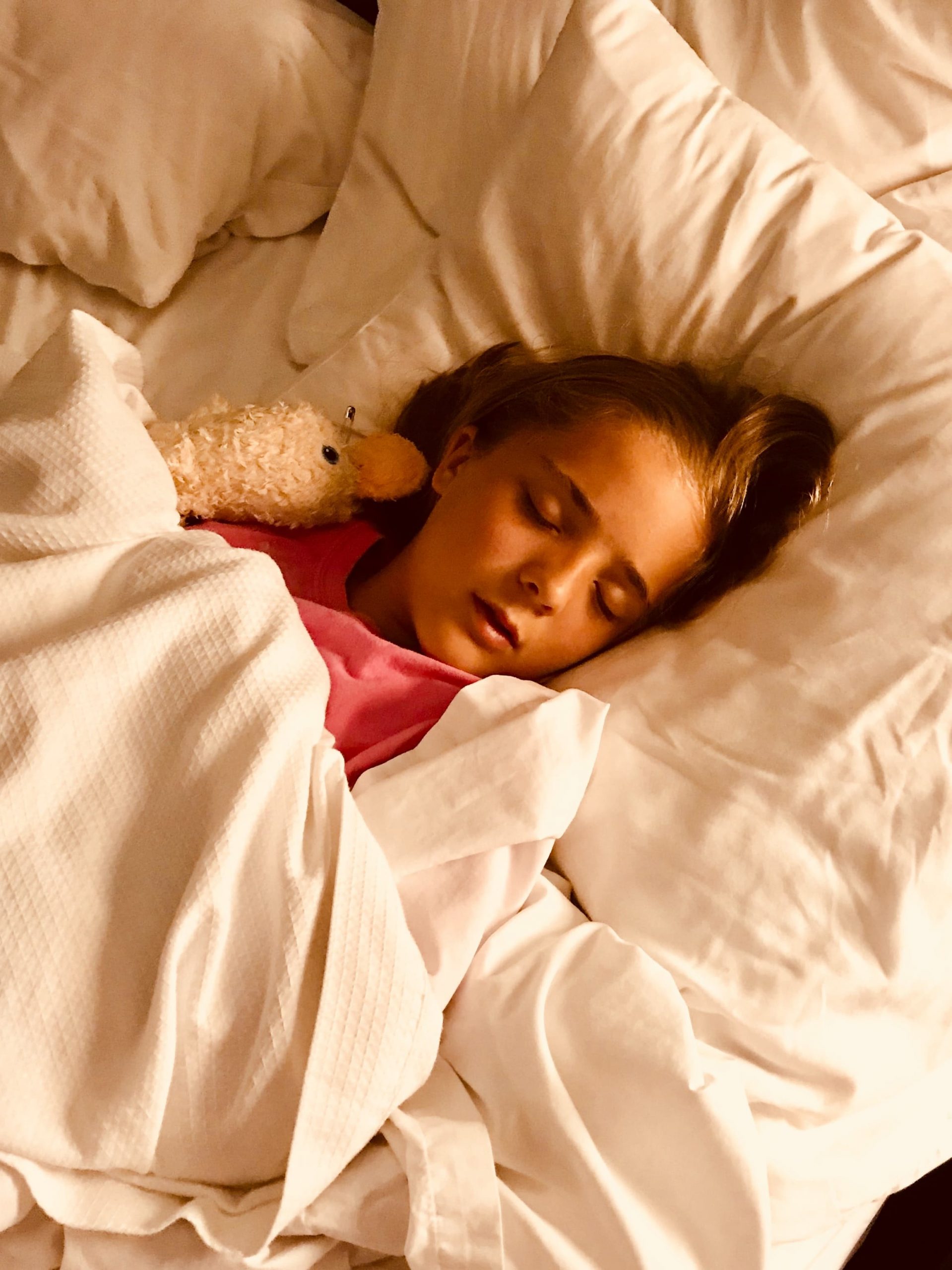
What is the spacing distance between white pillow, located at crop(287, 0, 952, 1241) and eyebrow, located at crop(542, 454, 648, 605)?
0.18 ft

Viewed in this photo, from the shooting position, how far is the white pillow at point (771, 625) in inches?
28.3

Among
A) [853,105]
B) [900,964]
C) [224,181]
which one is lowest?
[900,964]

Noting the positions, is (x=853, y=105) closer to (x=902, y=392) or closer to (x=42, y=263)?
(x=902, y=392)

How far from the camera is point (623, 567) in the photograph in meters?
0.90

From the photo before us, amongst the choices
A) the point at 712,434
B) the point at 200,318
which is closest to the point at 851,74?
the point at 712,434

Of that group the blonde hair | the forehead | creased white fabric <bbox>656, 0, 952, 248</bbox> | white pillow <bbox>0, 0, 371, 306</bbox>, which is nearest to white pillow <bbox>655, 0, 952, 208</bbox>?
creased white fabric <bbox>656, 0, 952, 248</bbox>

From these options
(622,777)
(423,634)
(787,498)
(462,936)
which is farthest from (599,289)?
(462,936)

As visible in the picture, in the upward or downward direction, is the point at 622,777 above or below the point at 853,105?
below

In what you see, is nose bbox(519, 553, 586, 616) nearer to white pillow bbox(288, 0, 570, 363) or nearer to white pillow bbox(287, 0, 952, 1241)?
white pillow bbox(287, 0, 952, 1241)

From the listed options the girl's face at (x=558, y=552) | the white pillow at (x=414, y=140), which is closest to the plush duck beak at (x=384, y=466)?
the girl's face at (x=558, y=552)

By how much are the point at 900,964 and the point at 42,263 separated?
1.30 metres

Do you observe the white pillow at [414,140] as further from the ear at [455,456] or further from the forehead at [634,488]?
the forehead at [634,488]

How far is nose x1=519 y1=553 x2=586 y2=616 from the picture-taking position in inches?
34.1

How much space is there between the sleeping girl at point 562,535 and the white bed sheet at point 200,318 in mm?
289
